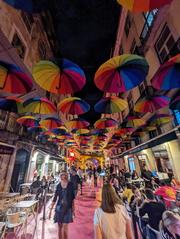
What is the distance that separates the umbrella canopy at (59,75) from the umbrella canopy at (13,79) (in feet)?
1.77

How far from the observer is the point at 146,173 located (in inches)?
345

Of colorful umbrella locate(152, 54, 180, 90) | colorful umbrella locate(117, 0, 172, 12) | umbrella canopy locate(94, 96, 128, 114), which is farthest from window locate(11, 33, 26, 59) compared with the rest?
colorful umbrella locate(152, 54, 180, 90)

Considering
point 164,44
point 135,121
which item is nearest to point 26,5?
point 135,121

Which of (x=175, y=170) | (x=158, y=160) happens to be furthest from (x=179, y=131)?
(x=158, y=160)

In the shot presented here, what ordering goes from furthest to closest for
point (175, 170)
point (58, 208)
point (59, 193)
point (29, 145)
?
point (29, 145) → point (175, 170) → point (59, 193) → point (58, 208)

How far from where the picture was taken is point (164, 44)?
306 inches

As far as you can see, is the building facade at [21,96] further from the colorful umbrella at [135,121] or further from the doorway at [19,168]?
the colorful umbrella at [135,121]

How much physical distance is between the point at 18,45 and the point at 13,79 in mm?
5122

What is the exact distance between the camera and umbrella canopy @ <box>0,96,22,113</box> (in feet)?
18.3

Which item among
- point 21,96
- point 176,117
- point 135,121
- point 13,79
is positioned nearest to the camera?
point 13,79

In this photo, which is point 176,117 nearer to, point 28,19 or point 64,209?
point 64,209

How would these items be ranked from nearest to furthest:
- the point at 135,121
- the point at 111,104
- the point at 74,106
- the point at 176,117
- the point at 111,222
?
1. the point at 111,222
2. the point at 111,104
3. the point at 74,106
4. the point at 176,117
5. the point at 135,121

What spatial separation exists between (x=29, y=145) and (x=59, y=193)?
7700 mm

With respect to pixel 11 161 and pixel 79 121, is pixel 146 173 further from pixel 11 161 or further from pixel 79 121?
pixel 11 161
